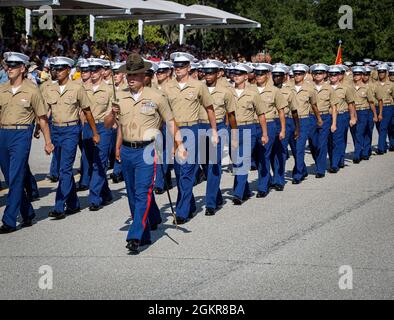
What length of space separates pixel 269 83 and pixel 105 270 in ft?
20.5

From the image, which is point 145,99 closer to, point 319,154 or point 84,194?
point 84,194

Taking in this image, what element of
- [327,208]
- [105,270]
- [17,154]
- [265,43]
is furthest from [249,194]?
[265,43]

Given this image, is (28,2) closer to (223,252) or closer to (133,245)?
(133,245)

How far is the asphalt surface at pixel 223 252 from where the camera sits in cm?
770

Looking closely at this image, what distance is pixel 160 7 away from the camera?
30156 mm

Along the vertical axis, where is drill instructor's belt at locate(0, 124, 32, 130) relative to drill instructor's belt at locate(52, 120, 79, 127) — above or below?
above

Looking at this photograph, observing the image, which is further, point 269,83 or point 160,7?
point 160,7

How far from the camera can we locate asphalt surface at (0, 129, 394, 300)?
7699 millimetres

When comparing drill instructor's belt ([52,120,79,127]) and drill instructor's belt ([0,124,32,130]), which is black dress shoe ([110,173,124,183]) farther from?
drill instructor's belt ([0,124,32,130])

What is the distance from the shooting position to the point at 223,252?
924 cm

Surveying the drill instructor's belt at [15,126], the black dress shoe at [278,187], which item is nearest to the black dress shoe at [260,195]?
the black dress shoe at [278,187]

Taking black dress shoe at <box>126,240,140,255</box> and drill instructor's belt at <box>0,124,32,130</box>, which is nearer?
black dress shoe at <box>126,240,140,255</box>

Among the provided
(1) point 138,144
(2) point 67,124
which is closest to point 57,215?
(2) point 67,124

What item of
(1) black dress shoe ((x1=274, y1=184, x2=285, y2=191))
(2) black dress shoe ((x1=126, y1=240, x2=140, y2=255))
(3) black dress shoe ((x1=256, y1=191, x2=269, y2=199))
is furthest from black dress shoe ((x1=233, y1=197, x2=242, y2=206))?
(2) black dress shoe ((x1=126, y1=240, x2=140, y2=255))
